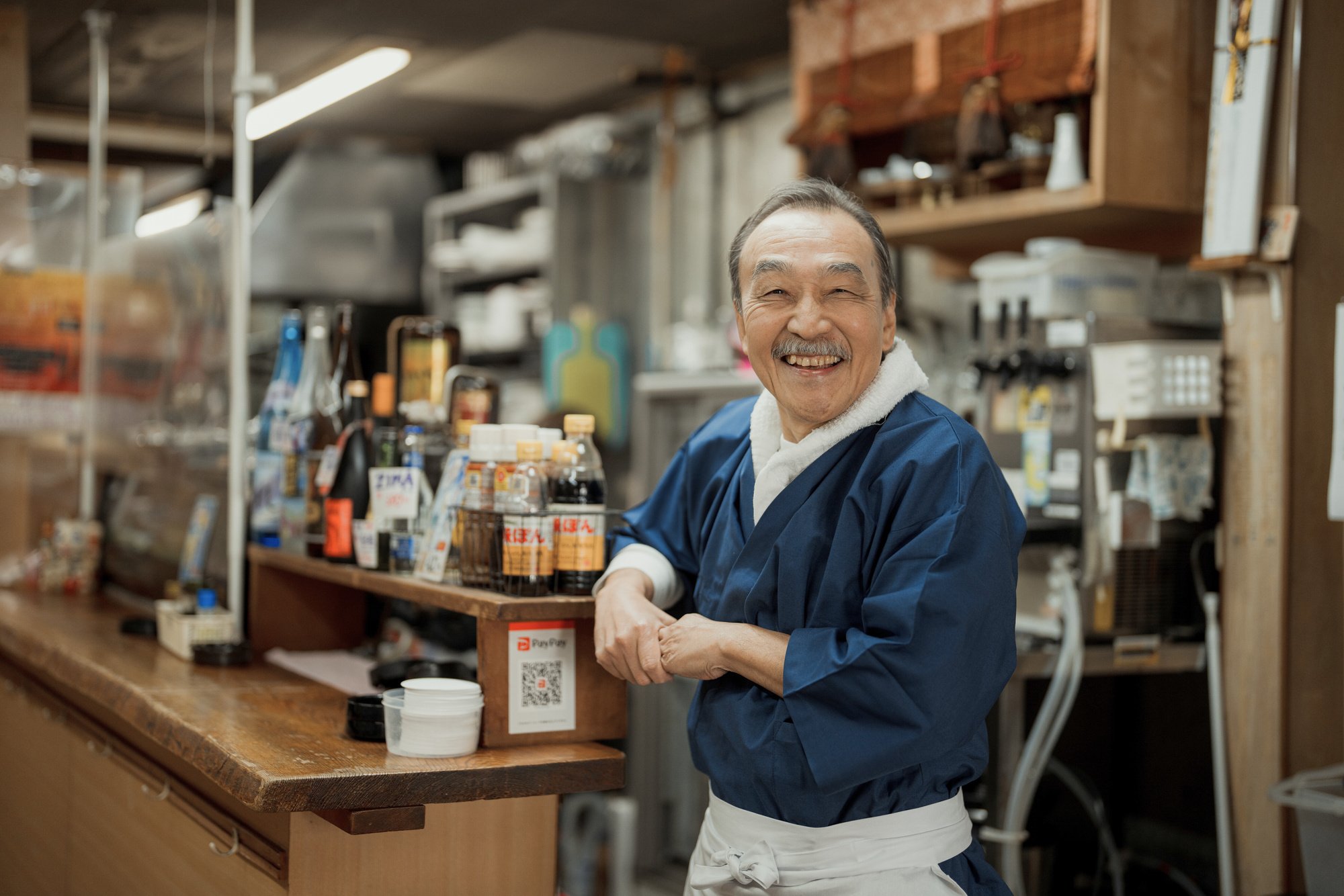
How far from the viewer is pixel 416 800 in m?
1.83

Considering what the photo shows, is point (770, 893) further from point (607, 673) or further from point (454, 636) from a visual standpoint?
point (454, 636)

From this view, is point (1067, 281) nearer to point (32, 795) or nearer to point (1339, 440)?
point (1339, 440)

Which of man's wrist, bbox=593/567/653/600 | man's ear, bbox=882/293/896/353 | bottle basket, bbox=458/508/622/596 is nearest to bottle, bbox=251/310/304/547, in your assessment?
bottle basket, bbox=458/508/622/596

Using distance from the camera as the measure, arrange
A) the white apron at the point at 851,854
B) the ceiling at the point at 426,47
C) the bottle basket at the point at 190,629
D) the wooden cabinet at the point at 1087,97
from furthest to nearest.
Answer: the ceiling at the point at 426,47 < the wooden cabinet at the point at 1087,97 < the bottle basket at the point at 190,629 < the white apron at the point at 851,854

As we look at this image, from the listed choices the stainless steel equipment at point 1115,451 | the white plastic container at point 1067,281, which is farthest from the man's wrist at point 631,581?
the white plastic container at point 1067,281

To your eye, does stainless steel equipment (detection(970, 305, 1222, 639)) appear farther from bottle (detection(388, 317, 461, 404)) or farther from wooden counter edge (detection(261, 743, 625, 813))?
wooden counter edge (detection(261, 743, 625, 813))

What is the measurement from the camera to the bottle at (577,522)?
205cm

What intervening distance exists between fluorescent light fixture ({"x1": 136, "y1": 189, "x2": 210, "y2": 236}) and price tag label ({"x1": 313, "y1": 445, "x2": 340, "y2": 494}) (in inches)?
53.4

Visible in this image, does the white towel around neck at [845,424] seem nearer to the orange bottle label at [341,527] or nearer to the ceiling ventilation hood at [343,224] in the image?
the orange bottle label at [341,527]

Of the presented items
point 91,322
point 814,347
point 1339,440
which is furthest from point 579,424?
point 91,322

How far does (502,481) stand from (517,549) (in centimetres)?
12

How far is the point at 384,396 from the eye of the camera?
259cm

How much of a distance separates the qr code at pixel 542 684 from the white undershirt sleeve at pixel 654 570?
140 mm

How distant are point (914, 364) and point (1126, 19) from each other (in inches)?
73.3
